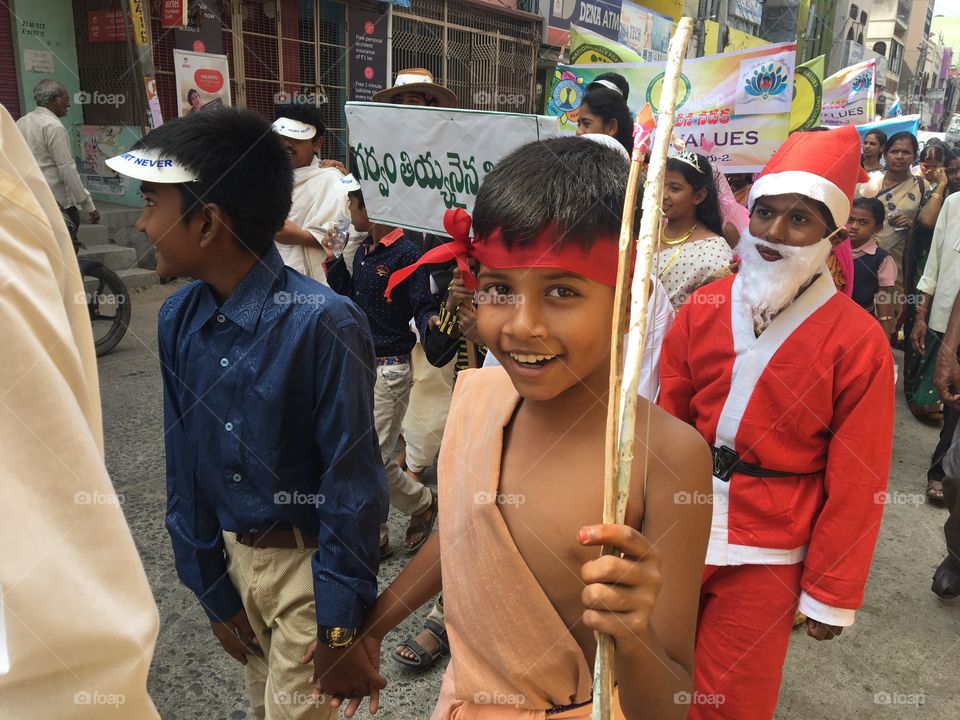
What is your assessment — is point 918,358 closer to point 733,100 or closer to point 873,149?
point 733,100

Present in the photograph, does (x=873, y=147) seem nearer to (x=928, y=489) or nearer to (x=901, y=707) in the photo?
(x=928, y=489)

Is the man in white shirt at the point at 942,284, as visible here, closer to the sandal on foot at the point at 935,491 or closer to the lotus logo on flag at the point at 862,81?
the sandal on foot at the point at 935,491

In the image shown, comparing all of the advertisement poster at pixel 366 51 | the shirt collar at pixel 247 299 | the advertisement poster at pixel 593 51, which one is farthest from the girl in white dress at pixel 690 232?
the advertisement poster at pixel 366 51

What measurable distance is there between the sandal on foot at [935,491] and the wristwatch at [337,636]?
4.32 meters

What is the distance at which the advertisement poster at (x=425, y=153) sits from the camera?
3.06m

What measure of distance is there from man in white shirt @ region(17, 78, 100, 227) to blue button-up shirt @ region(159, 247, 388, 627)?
619cm

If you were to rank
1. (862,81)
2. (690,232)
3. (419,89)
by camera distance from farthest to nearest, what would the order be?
1. (862,81)
2. (419,89)
3. (690,232)

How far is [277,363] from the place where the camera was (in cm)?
178

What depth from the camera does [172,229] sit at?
1830 millimetres

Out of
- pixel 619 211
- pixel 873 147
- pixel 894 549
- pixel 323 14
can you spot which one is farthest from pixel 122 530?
pixel 323 14

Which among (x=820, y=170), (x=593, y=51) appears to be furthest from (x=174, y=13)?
(x=820, y=170)

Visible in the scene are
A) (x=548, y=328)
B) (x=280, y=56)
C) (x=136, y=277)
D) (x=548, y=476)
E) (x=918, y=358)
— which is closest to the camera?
(x=548, y=328)

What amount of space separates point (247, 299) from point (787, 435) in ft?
4.86

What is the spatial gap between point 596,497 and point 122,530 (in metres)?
0.77
